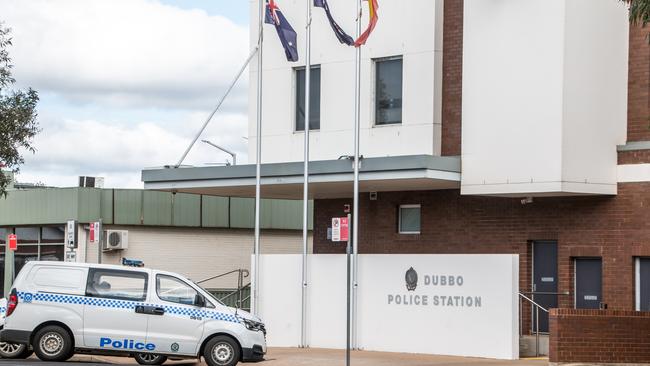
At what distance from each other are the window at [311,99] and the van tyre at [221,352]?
7984 millimetres

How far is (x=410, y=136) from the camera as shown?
2780 centimetres

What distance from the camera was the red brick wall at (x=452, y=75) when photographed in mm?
27578

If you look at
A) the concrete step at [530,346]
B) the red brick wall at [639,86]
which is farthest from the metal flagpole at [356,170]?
the red brick wall at [639,86]

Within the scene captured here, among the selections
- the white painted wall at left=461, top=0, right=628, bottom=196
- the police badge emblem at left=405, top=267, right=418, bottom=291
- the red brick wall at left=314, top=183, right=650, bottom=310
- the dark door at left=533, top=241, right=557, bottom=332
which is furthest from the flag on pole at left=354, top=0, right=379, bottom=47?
the dark door at left=533, top=241, right=557, bottom=332

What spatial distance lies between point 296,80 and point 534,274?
7242 mm

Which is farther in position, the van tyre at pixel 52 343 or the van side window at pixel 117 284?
the van side window at pixel 117 284

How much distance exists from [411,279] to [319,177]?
292 cm

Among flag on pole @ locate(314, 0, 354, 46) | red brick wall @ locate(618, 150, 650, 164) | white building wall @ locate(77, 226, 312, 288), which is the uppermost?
flag on pole @ locate(314, 0, 354, 46)

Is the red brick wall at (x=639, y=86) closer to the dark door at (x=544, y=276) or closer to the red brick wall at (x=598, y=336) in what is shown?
the dark door at (x=544, y=276)

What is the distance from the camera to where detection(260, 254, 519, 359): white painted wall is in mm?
25281

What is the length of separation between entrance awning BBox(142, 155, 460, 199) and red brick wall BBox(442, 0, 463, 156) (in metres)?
0.86

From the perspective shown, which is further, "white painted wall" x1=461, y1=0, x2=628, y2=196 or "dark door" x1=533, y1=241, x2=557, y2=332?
"dark door" x1=533, y1=241, x2=557, y2=332

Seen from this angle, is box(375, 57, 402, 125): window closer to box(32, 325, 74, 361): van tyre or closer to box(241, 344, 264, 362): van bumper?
box(241, 344, 264, 362): van bumper

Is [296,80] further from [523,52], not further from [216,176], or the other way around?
[523,52]
